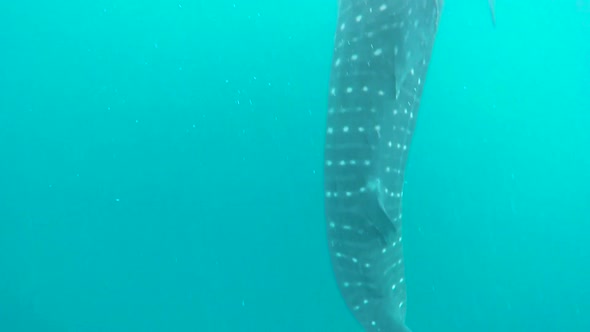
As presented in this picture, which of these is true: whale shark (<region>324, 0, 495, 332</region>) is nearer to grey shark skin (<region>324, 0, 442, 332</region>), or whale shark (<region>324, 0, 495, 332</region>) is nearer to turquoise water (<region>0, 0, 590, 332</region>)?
grey shark skin (<region>324, 0, 442, 332</region>)

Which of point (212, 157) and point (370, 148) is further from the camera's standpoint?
point (212, 157)

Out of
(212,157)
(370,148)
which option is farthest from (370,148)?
(212,157)

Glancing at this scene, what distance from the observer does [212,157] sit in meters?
5.31

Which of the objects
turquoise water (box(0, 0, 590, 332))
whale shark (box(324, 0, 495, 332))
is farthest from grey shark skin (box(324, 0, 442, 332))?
turquoise water (box(0, 0, 590, 332))

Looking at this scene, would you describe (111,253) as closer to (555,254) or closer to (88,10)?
(88,10)

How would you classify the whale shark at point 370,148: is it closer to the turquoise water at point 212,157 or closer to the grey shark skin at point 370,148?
the grey shark skin at point 370,148

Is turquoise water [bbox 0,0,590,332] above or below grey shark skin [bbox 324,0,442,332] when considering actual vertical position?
above

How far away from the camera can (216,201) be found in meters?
5.39

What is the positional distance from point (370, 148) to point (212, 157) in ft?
10.0

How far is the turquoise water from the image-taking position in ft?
16.7

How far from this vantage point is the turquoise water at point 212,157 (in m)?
5.09

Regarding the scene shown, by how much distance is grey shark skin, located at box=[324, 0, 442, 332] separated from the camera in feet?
7.97

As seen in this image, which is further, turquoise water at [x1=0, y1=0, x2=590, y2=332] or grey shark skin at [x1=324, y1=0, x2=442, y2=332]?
turquoise water at [x1=0, y1=0, x2=590, y2=332]

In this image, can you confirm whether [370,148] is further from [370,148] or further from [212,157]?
[212,157]
